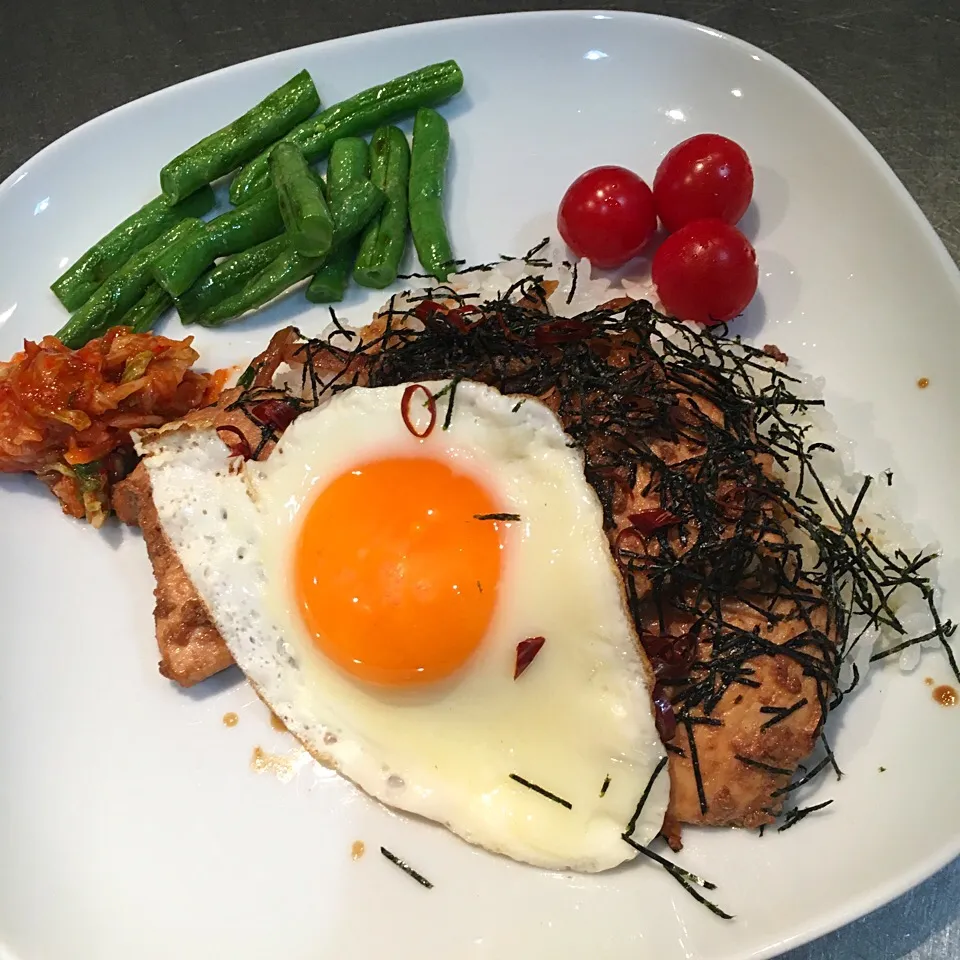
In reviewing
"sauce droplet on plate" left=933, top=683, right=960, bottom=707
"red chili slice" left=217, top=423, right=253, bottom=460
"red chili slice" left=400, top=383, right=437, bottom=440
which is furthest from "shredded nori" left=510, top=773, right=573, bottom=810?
"red chili slice" left=217, top=423, right=253, bottom=460

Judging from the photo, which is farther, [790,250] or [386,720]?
[790,250]

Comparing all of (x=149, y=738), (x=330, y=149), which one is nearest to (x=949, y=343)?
(x=330, y=149)

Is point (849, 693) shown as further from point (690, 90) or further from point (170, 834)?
point (690, 90)

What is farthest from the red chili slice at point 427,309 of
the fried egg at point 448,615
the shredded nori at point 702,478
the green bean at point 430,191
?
the fried egg at point 448,615

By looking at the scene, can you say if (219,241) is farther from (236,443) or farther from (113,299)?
(236,443)

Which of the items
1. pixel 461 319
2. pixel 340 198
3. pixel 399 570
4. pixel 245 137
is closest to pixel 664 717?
pixel 399 570

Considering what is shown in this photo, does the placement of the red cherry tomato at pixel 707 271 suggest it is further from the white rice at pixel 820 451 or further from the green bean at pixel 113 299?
the green bean at pixel 113 299
